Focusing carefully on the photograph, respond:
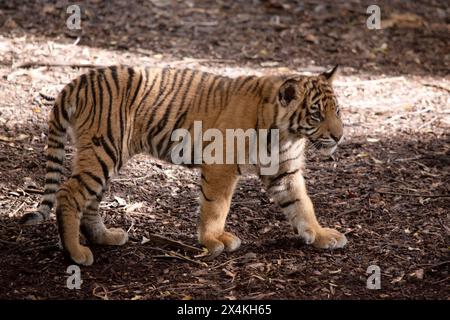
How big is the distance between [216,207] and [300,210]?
1.98 ft

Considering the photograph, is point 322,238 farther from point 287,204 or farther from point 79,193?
point 79,193

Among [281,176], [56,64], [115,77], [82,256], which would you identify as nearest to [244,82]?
[281,176]

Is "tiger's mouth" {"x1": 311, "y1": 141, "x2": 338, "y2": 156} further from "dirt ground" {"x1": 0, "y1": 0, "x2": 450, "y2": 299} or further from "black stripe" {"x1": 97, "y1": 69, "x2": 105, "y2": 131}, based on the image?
"black stripe" {"x1": 97, "y1": 69, "x2": 105, "y2": 131}

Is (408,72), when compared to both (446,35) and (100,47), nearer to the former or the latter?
(446,35)

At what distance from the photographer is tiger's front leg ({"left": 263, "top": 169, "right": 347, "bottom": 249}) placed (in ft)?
17.4

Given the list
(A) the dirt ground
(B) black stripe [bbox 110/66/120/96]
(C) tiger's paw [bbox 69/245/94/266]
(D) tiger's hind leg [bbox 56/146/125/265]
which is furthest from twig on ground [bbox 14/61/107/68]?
(C) tiger's paw [bbox 69/245/94/266]

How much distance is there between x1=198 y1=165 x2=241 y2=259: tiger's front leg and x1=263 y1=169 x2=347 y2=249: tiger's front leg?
338 mm

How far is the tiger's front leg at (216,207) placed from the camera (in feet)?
16.9

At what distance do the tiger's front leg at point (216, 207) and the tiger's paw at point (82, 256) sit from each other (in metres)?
0.76

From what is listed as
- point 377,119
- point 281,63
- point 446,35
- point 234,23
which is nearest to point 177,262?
point 377,119

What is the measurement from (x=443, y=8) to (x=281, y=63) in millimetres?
3166

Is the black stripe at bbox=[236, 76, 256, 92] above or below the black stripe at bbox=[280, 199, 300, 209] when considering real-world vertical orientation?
above

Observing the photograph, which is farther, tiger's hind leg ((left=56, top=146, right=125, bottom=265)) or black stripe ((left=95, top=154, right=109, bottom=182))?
black stripe ((left=95, top=154, right=109, bottom=182))

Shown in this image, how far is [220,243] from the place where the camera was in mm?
5203
